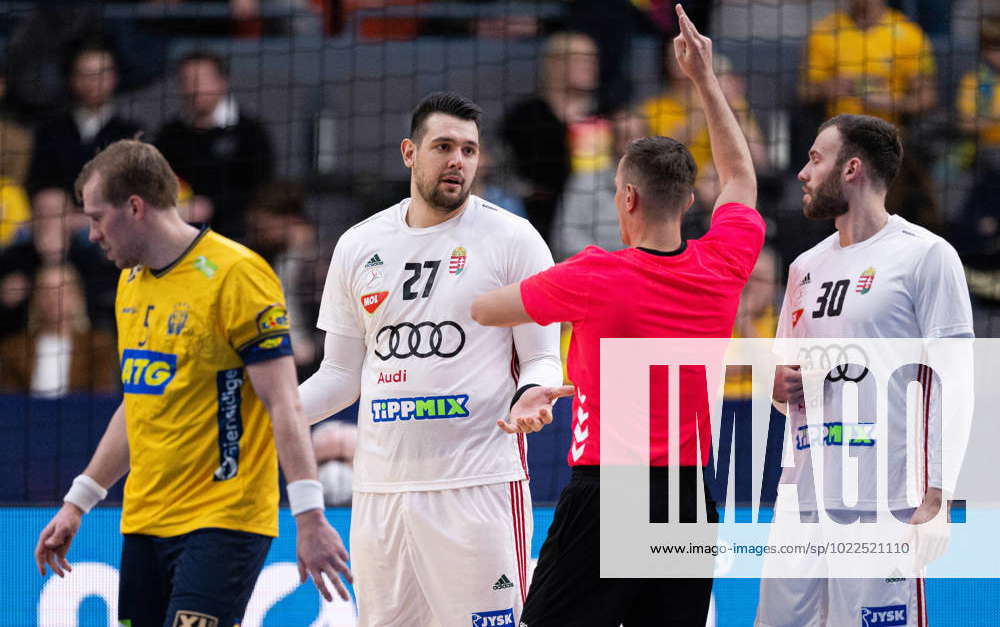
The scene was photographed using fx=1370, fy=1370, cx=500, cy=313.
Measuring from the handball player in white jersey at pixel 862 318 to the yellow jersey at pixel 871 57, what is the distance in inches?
152

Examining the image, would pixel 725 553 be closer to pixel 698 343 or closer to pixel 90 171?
pixel 698 343

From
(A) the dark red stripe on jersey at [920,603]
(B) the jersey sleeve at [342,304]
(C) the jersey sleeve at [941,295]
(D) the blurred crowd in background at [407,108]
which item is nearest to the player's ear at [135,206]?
(B) the jersey sleeve at [342,304]

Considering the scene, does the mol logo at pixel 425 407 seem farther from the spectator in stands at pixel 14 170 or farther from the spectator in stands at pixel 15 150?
the spectator in stands at pixel 15 150

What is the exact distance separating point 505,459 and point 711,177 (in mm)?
4150

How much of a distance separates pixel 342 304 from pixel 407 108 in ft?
16.0

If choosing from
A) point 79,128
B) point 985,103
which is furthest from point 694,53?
point 79,128

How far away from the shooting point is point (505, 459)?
Result: 496 cm

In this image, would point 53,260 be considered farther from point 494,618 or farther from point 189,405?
point 494,618

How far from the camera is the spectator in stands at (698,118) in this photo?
873 cm

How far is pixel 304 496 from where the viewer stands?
13.9 feet

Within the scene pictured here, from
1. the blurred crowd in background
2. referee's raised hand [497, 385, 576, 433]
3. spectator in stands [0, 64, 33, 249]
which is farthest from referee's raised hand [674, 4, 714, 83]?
spectator in stands [0, 64, 33, 249]

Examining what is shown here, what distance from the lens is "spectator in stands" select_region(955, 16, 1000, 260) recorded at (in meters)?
8.53

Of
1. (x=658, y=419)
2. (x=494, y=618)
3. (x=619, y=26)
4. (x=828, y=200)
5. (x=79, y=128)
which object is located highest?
(x=619, y=26)

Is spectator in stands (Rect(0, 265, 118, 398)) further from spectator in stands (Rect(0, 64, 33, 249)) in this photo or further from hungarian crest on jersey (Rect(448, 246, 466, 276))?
hungarian crest on jersey (Rect(448, 246, 466, 276))
